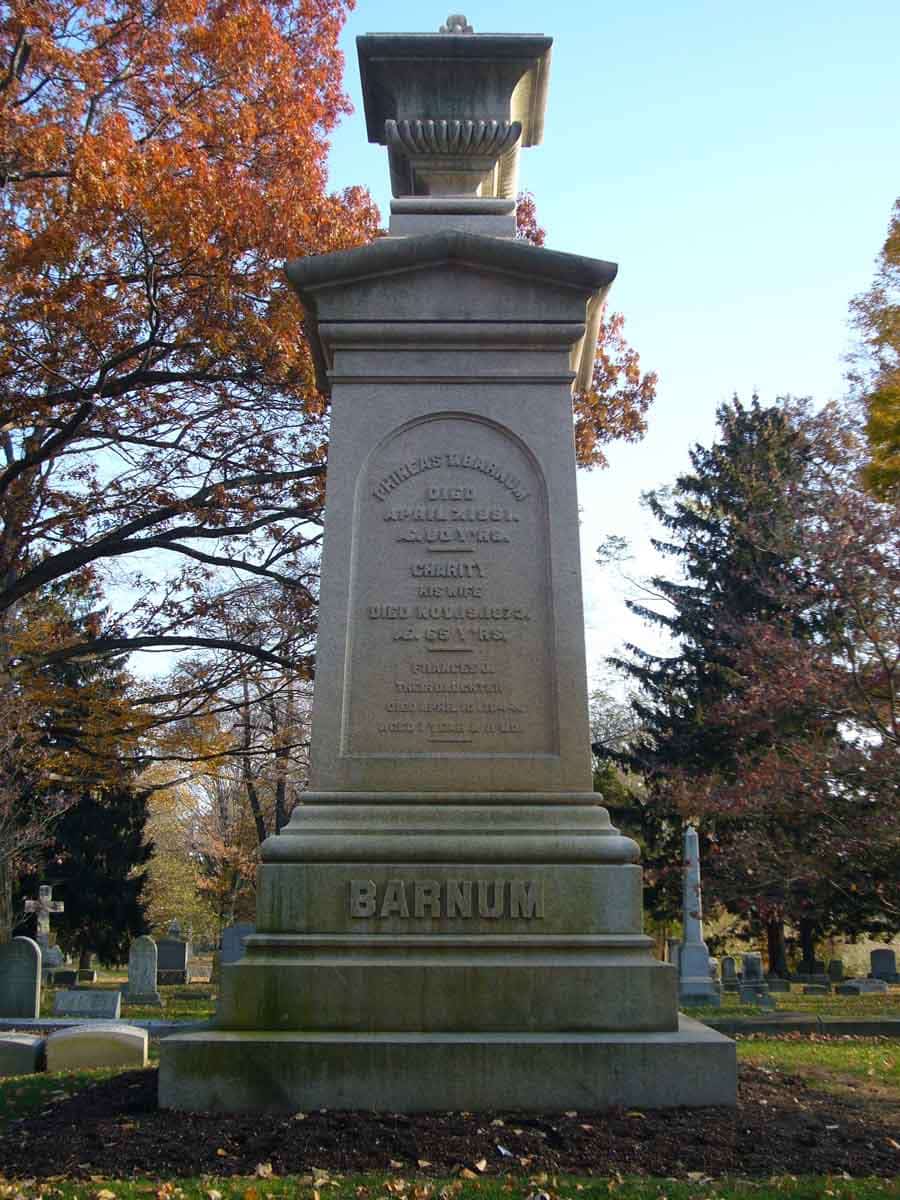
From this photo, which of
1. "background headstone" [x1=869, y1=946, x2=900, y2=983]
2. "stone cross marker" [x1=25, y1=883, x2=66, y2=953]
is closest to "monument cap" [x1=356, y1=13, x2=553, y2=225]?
"stone cross marker" [x1=25, y1=883, x2=66, y2=953]

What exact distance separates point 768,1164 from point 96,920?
113 ft

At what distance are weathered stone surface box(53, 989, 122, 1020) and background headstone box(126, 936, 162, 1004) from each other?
6.78 m

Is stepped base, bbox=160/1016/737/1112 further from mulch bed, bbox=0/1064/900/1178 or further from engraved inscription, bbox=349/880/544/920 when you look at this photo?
engraved inscription, bbox=349/880/544/920

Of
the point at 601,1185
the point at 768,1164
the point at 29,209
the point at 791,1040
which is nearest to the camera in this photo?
the point at 601,1185

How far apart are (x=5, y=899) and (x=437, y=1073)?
22114 mm

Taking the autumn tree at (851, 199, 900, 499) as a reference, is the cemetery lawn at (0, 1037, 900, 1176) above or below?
below

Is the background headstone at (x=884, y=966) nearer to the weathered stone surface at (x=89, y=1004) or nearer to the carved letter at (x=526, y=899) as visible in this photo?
the weathered stone surface at (x=89, y=1004)

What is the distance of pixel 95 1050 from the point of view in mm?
8398

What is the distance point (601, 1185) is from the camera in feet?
15.4

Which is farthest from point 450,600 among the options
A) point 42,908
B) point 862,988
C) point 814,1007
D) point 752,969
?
point 42,908

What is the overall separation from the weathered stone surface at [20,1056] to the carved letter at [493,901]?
4072mm

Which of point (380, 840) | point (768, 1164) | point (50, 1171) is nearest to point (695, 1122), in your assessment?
point (768, 1164)

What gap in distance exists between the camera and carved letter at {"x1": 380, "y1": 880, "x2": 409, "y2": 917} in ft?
21.2

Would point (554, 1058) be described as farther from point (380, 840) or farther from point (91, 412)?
point (91, 412)
